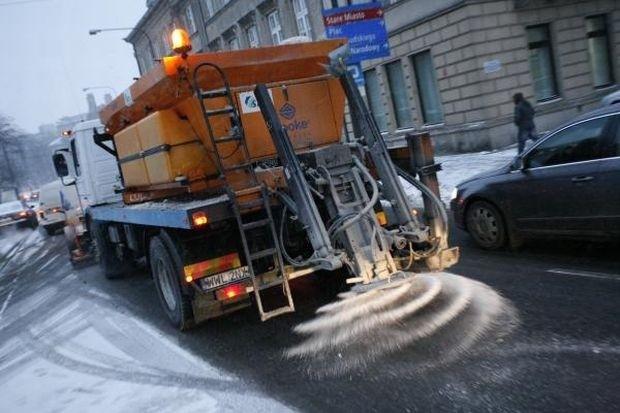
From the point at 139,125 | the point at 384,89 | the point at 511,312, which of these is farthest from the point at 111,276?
the point at 384,89

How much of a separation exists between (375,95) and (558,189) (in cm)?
1617

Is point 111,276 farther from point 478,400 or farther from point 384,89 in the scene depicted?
point 384,89

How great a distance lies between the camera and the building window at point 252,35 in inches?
1174

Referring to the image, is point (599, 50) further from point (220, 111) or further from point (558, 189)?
point (220, 111)

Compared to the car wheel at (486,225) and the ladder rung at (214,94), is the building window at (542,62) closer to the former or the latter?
the car wheel at (486,225)

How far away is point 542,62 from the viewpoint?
58.7 feet

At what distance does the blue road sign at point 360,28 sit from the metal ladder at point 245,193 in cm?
517

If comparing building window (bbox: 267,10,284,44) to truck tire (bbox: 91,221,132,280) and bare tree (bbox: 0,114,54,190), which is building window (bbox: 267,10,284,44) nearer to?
truck tire (bbox: 91,221,132,280)

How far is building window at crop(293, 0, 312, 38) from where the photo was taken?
80.8ft

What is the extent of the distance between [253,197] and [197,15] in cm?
3313

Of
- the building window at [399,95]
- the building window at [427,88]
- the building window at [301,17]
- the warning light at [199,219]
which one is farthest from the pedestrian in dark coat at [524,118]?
the building window at [301,17]

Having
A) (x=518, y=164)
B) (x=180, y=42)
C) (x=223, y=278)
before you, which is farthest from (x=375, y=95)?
(x=223, y=278)

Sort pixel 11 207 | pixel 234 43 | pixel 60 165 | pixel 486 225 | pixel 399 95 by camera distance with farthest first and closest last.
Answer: pixel 234 43 < pixel 11 207 < pixel 399 95 < pixel 60 165 < pixel 486 225

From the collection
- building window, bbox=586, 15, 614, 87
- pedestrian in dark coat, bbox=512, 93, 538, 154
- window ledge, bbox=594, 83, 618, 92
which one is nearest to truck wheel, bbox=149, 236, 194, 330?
pedestrian in dark coat, bbox=512, 93, 538, 154
